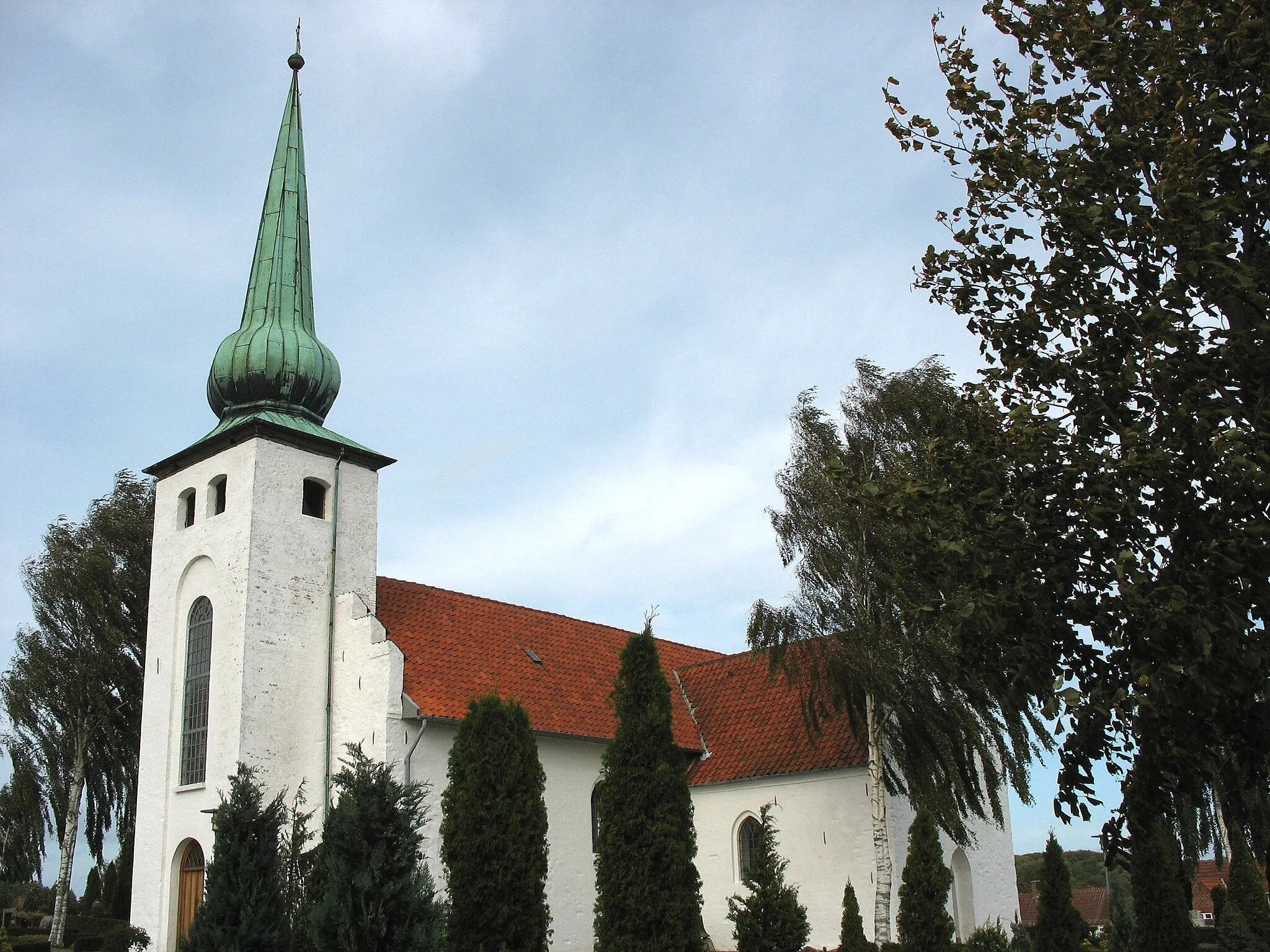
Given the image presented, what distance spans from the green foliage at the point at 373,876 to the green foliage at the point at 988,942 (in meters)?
9.63

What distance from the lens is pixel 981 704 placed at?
10.4 metres

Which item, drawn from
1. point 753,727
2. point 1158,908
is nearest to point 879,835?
point 1158,908

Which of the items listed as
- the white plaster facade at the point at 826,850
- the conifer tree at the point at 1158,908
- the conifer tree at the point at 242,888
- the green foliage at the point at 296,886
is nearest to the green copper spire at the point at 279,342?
the green foliage at the point at 296,886

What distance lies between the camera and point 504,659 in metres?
21.0

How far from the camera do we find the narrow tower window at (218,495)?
19422 mm

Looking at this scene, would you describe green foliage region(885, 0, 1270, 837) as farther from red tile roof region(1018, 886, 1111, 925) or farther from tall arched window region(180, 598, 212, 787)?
red tile roof region(1018, 886, 1111, 925)

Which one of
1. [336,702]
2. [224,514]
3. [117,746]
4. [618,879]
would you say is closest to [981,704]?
[618,879]

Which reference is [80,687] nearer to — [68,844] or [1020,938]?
[68,844]

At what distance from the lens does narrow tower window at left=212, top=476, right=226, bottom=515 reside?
19422 millimetres

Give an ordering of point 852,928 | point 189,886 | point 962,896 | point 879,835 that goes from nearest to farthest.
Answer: point 879,835
point 189,886
point 852,928
point 962,896

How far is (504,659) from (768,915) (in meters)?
8.19

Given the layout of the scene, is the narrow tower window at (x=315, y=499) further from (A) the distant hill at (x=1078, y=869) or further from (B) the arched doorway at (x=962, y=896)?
(A) the distant hill at (x=1078, y=869)

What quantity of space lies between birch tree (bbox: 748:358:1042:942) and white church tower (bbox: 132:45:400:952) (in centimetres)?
682

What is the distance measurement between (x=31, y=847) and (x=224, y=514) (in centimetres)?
1264
